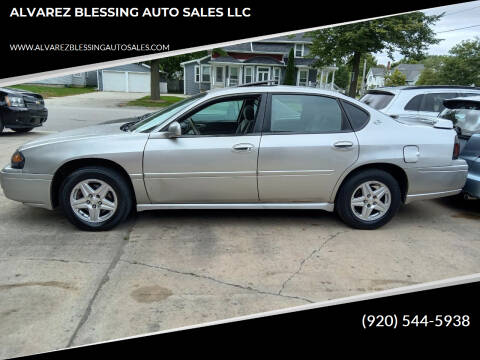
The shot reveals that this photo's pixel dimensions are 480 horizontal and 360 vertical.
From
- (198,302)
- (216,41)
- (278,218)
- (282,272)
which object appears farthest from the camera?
(216,41)

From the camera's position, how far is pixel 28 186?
3.82m

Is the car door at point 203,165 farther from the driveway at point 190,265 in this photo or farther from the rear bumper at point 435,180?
the rear bumper at point 435,180

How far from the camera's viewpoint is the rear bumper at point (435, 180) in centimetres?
412

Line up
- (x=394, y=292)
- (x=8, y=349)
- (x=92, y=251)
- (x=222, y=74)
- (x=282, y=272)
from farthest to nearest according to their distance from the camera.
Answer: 1. (x=222, y=74)
2. (x=92, y=251)
3. (x=282, y=272)
4. (x=394, y=292)
5. (x=8, y=349)

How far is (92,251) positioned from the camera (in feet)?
11.5

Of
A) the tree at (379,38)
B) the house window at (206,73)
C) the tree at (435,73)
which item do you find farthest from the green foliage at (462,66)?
the house window at (206,73)

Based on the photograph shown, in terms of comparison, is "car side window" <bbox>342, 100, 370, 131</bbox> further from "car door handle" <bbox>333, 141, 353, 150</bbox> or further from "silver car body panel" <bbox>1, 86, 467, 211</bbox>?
"car door handle" <bbox>333, 141, 353, 150</bbox>

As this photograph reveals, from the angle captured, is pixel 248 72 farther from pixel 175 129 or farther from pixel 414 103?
pixel 175 129

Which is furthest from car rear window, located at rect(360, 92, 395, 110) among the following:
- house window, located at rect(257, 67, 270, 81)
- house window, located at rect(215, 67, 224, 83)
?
house window, located at rect(215, 67, 224, 83)

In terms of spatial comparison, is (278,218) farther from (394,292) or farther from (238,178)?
(394,292)

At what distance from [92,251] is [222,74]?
2880 centimetres

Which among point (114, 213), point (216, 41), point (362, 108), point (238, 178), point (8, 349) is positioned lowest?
point (8, 349)

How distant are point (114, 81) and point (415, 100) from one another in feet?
110

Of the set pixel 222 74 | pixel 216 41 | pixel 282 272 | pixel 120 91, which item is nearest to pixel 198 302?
pixel 282 272
